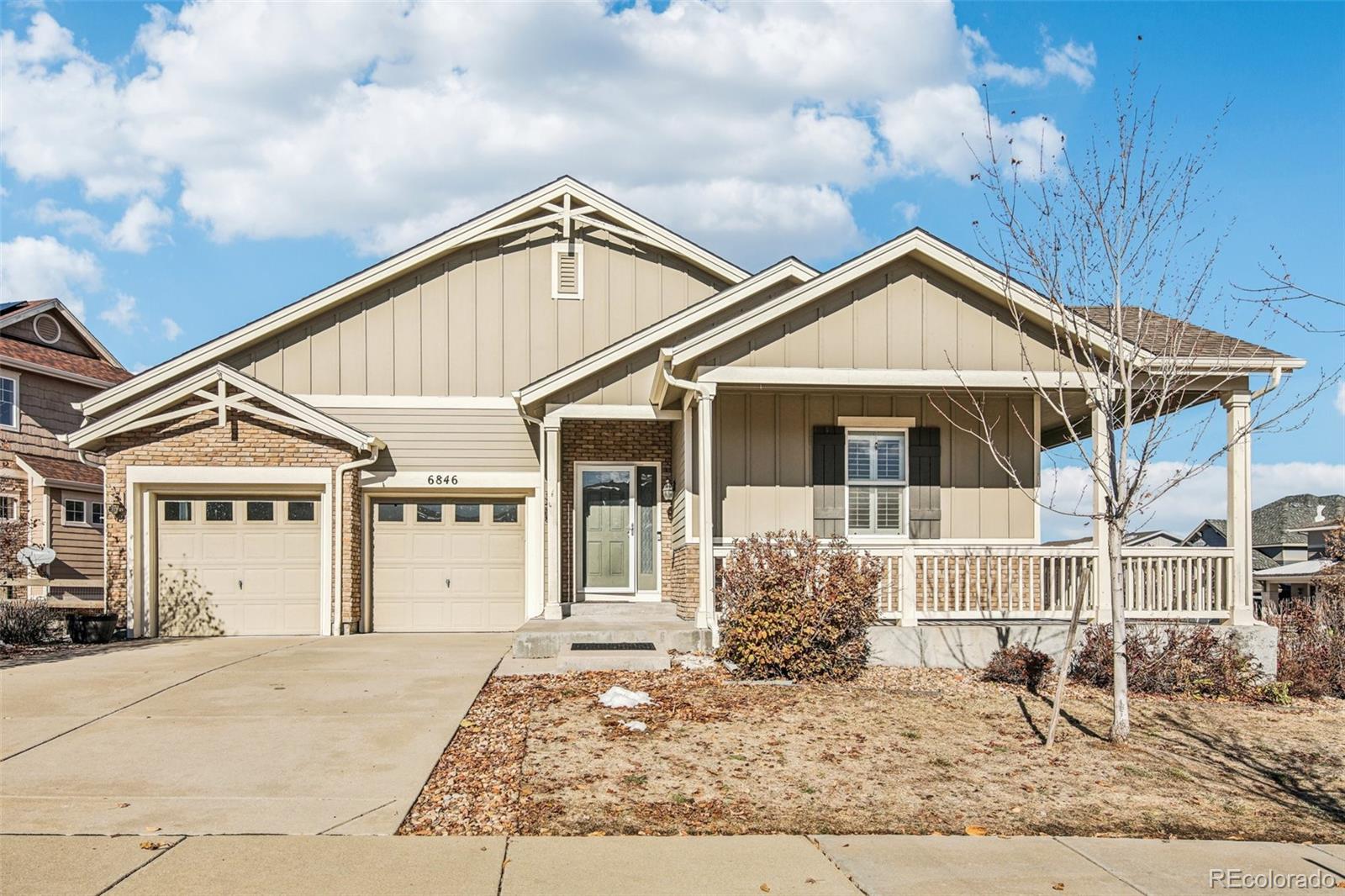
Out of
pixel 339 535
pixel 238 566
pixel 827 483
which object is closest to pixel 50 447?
pixel 238 566

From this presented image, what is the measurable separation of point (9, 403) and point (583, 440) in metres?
13.8

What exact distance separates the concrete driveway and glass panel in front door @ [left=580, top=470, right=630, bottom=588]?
3.10m

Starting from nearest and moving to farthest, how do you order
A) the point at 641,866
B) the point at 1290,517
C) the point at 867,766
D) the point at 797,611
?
the point at 641,866 → the point at 867,766 → the point at 797,611 → the point at 1290,517

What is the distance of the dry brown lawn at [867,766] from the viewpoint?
705cm

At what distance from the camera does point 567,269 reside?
17.3m

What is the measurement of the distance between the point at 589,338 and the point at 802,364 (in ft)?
16.4

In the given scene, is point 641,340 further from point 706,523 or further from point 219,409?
point 219,409

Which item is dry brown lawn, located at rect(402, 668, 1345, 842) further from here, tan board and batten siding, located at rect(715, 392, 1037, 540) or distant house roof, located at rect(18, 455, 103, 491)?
distant house roof, located at rect(18, 455, 103, 491)

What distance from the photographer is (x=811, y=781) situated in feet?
25.5

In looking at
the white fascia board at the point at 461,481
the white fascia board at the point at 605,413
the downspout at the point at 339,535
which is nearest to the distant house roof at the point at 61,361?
the downspout at the point at 339,535

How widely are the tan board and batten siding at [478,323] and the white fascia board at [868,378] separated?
4.61 metres

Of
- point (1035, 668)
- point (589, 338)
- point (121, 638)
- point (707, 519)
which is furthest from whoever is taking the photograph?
point (589, 338)

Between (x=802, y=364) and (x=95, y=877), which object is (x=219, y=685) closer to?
(x=95, y=877)

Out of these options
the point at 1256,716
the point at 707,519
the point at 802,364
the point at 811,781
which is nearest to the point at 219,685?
the point at 707,519
